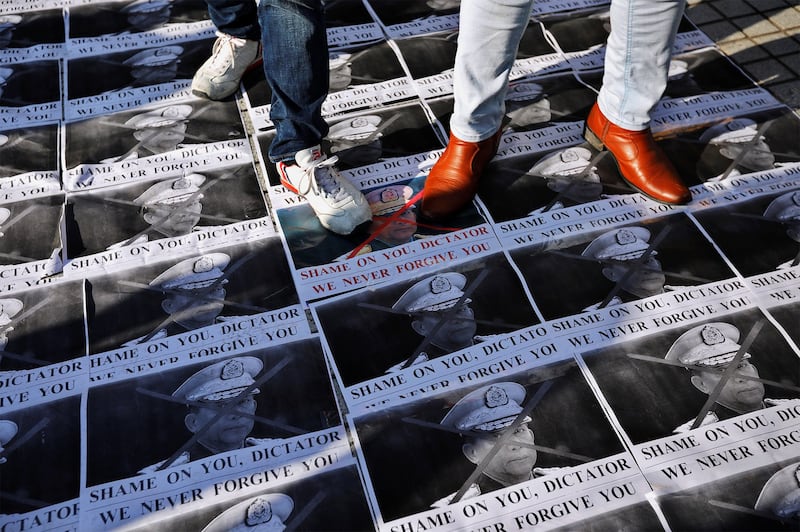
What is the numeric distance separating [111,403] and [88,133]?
2.26ft

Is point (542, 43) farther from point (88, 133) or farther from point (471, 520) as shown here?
point (471, 520)

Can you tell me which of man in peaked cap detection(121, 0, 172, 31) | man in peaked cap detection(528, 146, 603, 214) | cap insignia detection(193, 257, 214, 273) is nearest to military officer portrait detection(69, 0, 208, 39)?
man in peaked cap detection(121, 0, 172, 31)

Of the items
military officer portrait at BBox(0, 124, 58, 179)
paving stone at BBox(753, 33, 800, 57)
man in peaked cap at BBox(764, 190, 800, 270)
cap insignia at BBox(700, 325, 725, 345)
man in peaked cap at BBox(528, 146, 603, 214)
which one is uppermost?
paving stone at BBox(753, 33, 800, 57)

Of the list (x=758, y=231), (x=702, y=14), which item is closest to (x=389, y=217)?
(x=758, y=231)

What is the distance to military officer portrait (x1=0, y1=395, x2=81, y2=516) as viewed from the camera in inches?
33.7

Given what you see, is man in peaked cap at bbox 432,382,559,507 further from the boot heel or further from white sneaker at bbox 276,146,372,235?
the boot heel

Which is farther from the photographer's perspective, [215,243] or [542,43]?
[542,43]

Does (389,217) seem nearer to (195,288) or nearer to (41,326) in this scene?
(195,288)

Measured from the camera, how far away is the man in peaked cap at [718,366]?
94 centimetres

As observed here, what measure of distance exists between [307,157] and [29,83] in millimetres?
797

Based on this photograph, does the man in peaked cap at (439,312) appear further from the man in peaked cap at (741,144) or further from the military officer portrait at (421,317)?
the man in peaked cap at (741,144)

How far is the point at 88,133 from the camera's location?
1.38m

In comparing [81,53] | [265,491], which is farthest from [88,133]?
[265,491]

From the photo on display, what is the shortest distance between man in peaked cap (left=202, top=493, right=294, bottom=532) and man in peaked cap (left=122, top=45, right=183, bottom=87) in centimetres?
105
